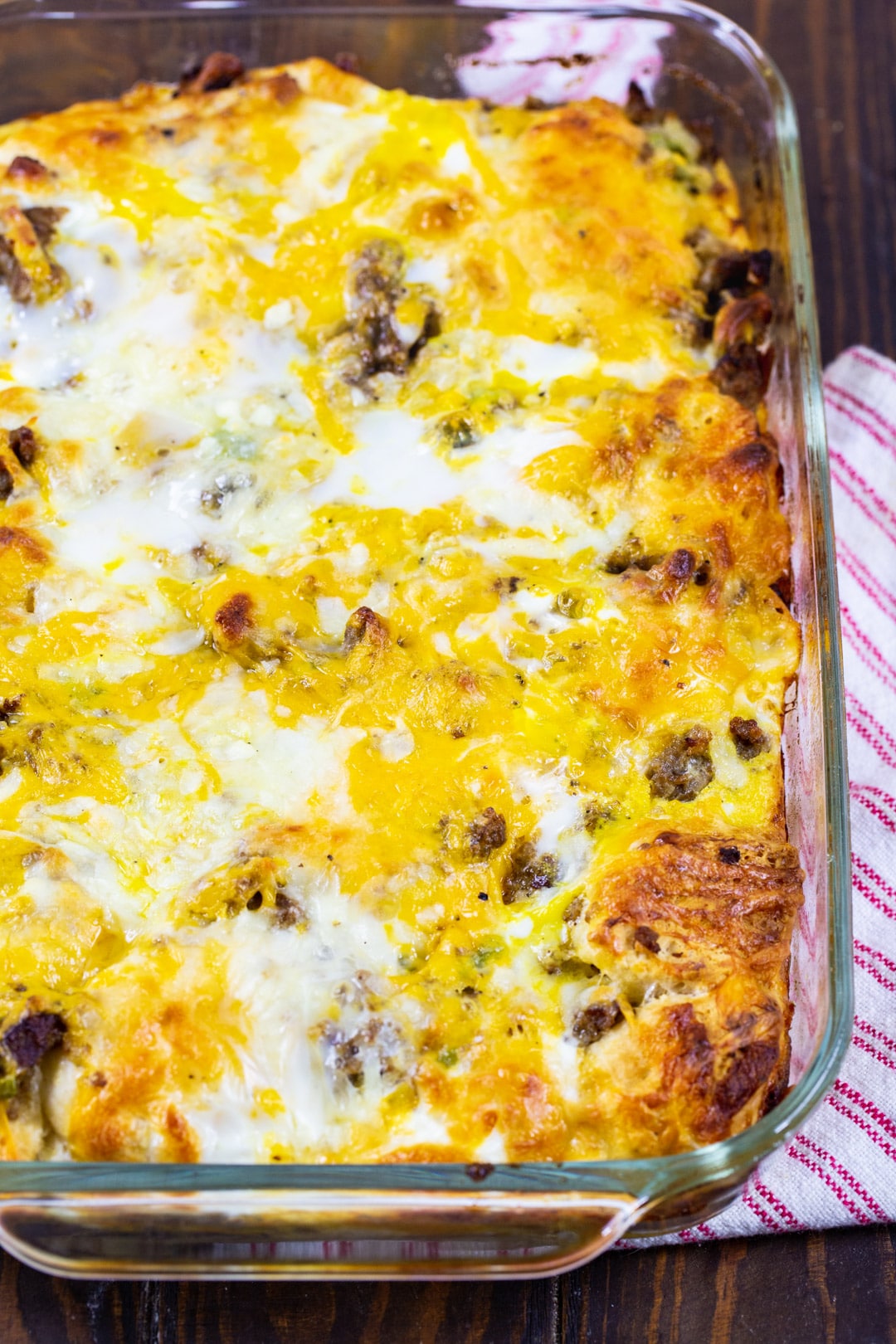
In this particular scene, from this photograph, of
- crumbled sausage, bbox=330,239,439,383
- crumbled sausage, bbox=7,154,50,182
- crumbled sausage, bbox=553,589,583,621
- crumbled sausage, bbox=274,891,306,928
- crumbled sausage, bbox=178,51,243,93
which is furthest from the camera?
crumbled sausage, bbox=178,51,243,93

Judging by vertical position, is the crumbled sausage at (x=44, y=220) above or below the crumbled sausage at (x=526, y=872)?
above

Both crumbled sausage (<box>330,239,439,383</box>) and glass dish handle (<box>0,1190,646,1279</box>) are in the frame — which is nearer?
glass dish handle (<box>0,1190,646,1279</box>)

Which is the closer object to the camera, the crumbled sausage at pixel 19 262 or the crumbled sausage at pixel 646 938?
the crumbled sausage at pixel 646 938

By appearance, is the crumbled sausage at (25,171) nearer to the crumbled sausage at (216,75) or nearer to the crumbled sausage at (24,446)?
the crumbled sausage at (216,75)

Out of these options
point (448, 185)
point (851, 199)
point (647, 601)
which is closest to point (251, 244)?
point (448, 185)

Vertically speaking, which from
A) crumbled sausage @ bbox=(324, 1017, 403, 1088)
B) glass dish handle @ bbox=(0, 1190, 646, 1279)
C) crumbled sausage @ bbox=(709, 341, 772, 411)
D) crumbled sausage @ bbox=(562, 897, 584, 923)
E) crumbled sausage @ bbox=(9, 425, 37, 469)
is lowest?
glass dish handle @ bbox=(0, 1190, 646, 1279)

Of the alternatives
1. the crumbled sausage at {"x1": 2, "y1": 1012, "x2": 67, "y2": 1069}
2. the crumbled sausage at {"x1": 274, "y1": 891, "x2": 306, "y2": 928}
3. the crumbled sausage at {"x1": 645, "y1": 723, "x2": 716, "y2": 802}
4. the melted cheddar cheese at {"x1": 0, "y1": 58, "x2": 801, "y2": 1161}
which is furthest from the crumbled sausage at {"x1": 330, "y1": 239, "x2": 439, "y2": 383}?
the crumbled sausage at {"x1": 2, "y1": 1012, "x2": 67, "y2": 1069}

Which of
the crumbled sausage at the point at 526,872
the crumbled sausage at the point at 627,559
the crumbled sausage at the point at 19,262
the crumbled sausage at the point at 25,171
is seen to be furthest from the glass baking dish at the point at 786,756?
the crumbled sausage at the point at 19,262

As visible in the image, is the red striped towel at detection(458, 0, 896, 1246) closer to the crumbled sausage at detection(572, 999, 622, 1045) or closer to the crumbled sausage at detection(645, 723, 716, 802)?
the crumbled sausage at detection(572, 999, 622, 1045)
